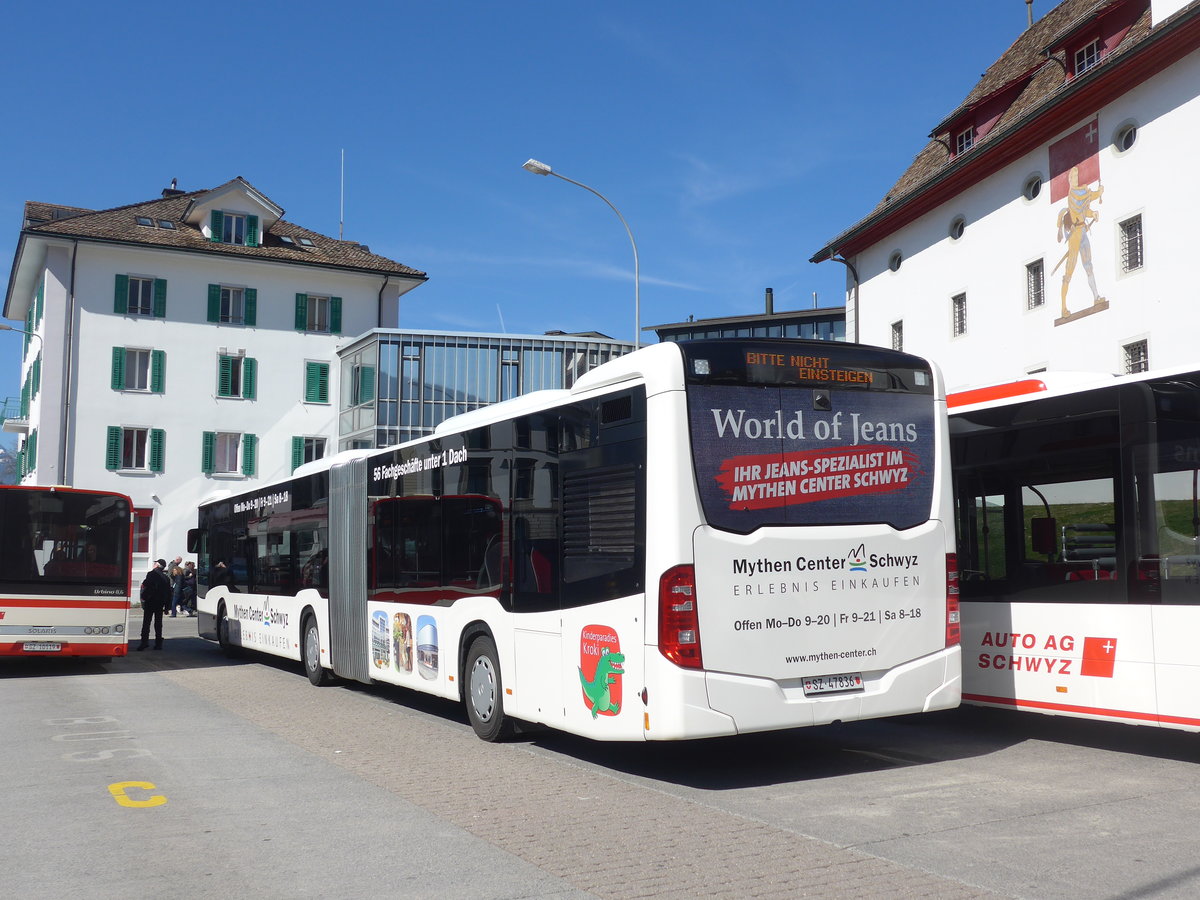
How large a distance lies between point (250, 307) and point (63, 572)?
2885 cm

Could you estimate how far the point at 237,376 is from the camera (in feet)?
147

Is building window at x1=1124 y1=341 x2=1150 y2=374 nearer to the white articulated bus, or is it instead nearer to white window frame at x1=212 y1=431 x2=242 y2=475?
the white articulated bus

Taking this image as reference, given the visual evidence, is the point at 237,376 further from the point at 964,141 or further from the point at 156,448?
the point at 964,141

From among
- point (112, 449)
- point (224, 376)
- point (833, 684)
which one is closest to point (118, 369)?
point (112, 449)

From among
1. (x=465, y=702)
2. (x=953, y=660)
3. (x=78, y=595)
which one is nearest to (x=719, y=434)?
(x=953, y=660)

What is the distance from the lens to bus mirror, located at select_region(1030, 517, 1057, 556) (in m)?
9.73

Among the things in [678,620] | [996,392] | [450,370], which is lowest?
[678,620]

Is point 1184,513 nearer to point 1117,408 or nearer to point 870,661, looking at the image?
point 1117,408

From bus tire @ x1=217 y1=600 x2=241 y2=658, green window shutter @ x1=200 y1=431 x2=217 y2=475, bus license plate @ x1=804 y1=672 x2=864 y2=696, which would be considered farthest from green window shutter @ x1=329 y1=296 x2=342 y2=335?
bus license plate @ x1=804 y1=672 x2=864 y2=696

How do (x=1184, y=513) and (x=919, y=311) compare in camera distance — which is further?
(x=919, y=311)

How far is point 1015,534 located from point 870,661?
222cm

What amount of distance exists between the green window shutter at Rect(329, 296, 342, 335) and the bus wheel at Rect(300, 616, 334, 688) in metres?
31.9

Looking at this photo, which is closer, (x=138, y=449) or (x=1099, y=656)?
(x=1099, y=656)

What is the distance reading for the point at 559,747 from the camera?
10266mm
